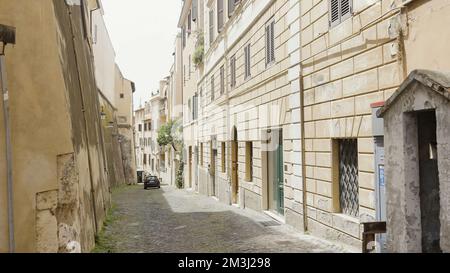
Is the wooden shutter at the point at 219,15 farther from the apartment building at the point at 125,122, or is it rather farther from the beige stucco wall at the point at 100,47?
the apartment building at the point at 125,122

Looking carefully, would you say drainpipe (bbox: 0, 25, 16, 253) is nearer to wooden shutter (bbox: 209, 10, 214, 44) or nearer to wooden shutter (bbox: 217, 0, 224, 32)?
wooden shutter (bbox: 217, 0, 224, 32)

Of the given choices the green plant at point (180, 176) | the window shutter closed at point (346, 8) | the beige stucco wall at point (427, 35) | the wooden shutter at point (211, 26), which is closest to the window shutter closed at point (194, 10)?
the wooden shutter at point (211, 26)

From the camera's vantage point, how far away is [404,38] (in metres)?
5.88

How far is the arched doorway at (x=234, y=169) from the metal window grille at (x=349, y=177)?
7.88 metres

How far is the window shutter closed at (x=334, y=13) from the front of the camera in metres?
7.71

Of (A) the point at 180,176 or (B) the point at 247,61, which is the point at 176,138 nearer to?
(A) the point at 180,176

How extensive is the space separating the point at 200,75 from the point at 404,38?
18.5 meters

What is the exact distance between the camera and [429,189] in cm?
439

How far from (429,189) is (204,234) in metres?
5.66

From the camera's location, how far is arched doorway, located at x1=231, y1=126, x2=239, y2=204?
15622 millimetres

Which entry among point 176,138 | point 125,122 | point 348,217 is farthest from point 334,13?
point 125,122
